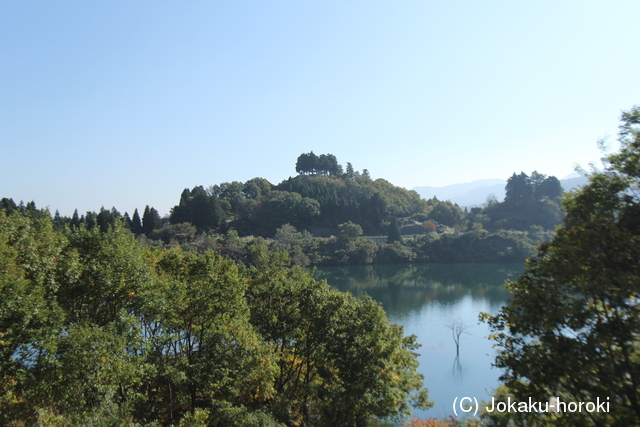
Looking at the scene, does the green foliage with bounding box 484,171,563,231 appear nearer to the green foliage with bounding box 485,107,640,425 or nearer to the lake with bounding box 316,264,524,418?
the lake with bounding box 316,264,524,418

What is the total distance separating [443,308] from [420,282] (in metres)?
10.9

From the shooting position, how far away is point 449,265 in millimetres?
50906

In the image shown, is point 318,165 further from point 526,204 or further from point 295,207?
point 526,204

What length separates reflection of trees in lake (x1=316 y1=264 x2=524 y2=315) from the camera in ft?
108

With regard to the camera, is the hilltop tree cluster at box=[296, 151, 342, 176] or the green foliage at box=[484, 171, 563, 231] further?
the hilltop tree cluster at box=[296, 151, 342, 176]

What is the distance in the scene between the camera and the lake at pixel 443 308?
17.7m

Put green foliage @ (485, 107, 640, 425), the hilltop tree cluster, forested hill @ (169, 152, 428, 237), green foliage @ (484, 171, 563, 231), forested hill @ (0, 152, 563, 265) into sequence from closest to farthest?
green foliage @ (485, 107, 640, 425) → forested hill @ (0, 152, 563, 265) → forested hill @ (169, 152, 428, 237) → green foliage @ (484, 171, 563, 231) → the hilltop tree cluster

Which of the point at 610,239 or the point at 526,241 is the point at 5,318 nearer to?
the point at 610,239

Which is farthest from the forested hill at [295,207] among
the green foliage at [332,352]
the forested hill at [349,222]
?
the green foliage at [332,352]

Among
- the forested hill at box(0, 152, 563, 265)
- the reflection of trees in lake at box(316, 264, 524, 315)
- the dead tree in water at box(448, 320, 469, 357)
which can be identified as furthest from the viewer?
the forested hill at box(0, 152, 563, 265)

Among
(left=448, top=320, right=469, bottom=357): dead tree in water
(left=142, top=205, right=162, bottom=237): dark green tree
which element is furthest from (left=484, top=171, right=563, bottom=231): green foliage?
(left=142, top=205, right=162, bottom=237): dark green tree

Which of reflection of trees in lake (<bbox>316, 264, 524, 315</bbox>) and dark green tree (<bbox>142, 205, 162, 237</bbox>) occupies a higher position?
dark green tree (<bbox>142, 205, 162, 237</bbox>)

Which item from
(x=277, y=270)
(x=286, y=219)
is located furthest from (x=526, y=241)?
(x=277, y=270)

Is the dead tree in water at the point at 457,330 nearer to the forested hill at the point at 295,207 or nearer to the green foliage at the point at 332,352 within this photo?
the green foliage at the point at 332,352
